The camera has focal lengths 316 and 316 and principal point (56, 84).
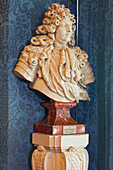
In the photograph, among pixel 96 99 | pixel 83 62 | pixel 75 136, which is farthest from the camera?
pixel 96 99

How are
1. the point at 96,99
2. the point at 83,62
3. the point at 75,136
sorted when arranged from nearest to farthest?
the point at 75,136 < the point at 83,62 < the point at 96,99

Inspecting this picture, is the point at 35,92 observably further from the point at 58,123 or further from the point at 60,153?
the point at 60,153

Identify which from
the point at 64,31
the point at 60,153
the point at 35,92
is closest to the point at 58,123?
the point at 60,153

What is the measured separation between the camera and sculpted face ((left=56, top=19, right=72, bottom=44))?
2.42m

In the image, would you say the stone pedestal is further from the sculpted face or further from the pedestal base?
the sculpted face

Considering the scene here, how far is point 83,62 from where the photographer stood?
2.56 metres

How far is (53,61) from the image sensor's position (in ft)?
7.93

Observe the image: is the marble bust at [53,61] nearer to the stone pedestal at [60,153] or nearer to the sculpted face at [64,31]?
the sculpted face at [64,31]

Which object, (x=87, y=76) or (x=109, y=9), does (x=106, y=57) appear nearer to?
(x=87, y=76)

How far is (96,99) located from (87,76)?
0.27 metres

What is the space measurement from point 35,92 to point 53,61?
1.04ft

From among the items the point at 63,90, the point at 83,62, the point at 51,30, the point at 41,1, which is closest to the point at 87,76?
the point at 83,62

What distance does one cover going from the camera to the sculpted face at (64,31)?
2.42m

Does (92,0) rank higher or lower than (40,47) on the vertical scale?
higher
